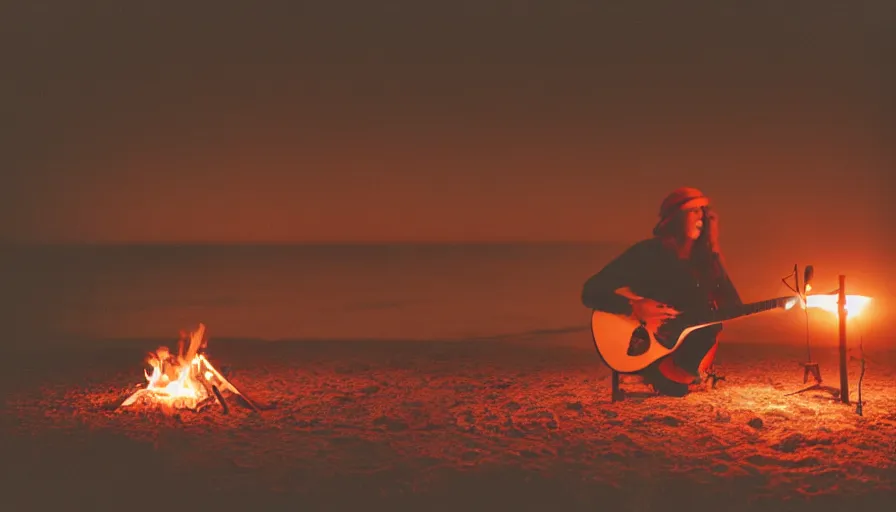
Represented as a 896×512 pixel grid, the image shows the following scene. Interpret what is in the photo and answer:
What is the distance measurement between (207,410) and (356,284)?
13183 mm

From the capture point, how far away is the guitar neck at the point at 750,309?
6488 millimetres

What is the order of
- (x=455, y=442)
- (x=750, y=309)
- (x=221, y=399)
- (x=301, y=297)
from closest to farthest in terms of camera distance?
(x=455, y=442) → (x=750, y=309) → (x=221, y=399) → (x=301, y=297)

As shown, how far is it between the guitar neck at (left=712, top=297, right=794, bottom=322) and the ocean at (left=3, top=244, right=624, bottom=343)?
4666 millimetres

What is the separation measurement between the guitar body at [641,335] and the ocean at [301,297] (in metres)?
4.07

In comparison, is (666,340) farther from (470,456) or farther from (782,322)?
(782,322)

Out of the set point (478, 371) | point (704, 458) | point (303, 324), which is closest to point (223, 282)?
point (303, 324)

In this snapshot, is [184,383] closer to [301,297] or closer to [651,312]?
[651,312]

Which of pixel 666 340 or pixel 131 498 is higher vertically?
pixel 666 340

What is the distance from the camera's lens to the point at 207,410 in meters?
6.69

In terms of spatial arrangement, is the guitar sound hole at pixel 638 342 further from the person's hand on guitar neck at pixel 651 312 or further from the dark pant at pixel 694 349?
the dark pant at pixel 694 349

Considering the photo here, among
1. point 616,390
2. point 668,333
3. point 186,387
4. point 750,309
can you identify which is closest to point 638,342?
point 668,333

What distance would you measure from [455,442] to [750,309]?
8.80 ft

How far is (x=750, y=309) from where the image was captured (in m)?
6.56

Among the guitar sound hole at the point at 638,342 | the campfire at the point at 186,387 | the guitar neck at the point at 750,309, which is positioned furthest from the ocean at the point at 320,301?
the campfire at the point at 186,387
